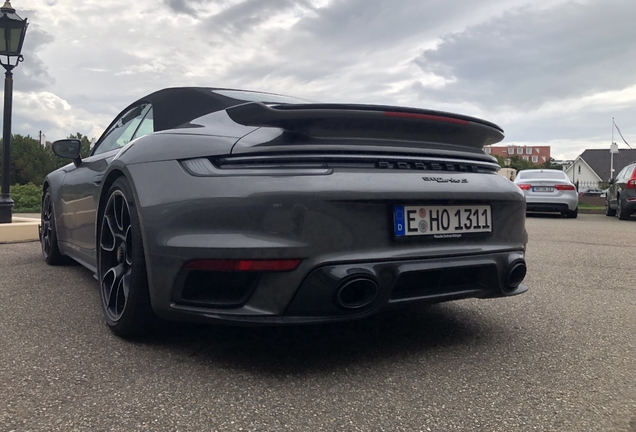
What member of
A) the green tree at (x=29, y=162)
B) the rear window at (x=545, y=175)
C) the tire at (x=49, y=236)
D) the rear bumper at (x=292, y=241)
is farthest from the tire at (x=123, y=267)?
the green tree at (x=29, y=162)

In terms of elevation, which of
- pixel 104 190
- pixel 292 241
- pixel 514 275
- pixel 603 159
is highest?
pixel 104 190

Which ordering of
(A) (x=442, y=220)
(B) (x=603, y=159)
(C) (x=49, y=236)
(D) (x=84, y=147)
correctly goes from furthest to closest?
(B) (x=603, y=159) < (D) (x=84, y=147) < (C) (x=49, y=236) < (A) (x=442, y=220)

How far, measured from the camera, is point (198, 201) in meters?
2.13

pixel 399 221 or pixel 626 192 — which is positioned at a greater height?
pixel 399 221

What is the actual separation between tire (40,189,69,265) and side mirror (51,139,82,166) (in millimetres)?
775

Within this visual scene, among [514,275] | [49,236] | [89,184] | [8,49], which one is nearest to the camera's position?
[514,275]

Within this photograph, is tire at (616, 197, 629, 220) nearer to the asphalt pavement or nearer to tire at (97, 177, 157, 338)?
the asphalt pavement

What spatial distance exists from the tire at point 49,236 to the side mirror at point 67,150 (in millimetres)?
775

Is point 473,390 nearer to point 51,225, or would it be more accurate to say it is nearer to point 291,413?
point 291,413

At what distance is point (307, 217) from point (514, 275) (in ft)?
3.50

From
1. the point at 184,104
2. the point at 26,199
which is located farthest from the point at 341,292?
the point at 26,199

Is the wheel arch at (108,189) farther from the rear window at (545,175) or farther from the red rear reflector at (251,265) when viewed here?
the rear window at (545,175)

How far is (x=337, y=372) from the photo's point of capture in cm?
219

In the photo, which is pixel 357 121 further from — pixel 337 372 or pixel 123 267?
pixel 123 267
